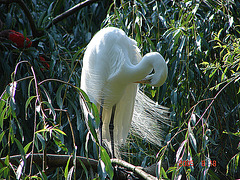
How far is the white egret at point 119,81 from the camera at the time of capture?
5.99 feet

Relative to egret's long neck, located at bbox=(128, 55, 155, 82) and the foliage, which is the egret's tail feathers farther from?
egret's long neck, located at bbox=(128, 55, 155, 82)

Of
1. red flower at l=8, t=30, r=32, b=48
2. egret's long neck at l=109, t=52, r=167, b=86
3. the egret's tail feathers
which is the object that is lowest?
the egret's tail feathers

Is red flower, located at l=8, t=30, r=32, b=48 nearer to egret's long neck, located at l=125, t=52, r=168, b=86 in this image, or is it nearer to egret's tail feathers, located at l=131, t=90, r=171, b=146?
egret's long neck, located at l=125, t=52, r=168, b=86

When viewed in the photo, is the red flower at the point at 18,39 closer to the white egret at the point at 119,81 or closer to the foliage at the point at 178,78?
the foliage at the point at 178,78

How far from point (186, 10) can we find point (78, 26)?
0.89m

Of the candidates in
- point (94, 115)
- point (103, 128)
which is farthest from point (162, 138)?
point (94, 115)

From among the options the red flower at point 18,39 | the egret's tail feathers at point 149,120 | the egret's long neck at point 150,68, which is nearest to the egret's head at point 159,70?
the egret's long neck at point 150,68

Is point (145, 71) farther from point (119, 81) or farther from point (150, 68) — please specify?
point (119, 81)

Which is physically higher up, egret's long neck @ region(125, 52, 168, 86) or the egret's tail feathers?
egret's long neck @ region(125, 52, 168, 86)

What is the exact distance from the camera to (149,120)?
2.02 metres

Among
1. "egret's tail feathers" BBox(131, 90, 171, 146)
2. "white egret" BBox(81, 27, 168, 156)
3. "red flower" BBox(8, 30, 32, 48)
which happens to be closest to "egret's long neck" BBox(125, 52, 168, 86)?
"white egret" BBox(81, 27, 168, 156)

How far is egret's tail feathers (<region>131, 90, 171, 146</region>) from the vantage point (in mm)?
1863

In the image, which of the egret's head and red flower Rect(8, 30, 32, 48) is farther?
red flower Rect(8, 30, 32, 48)

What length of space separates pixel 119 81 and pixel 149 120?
0.30m
